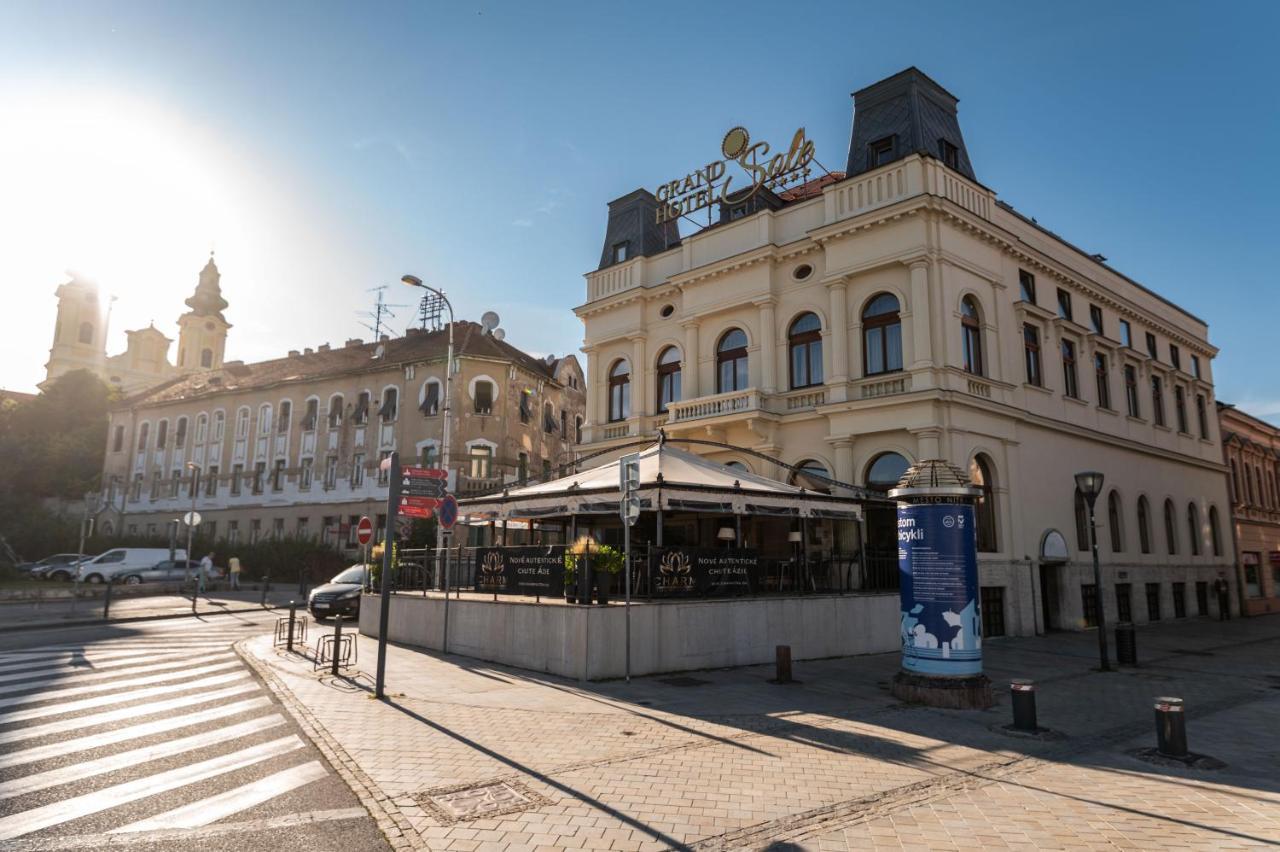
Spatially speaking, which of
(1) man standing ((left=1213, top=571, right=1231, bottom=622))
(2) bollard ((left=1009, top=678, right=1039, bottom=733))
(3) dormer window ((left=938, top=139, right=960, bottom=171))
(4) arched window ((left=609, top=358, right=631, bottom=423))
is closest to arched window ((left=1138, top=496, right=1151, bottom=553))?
(1) man standing ((left=1213, top=571, right=1231, bottom=622))

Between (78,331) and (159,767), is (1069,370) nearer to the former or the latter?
(159,767)

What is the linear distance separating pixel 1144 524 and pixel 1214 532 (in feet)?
24.3

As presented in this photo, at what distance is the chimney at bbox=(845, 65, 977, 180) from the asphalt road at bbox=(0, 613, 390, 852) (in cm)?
2081

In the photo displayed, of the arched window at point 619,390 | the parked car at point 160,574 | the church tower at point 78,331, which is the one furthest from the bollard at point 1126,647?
the church tower at point 78,331

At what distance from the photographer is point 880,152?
2298 cm

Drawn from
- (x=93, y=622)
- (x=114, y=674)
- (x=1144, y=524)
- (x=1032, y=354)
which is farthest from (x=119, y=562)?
(x=1144, y=524)

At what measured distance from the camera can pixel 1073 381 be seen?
1014 inches

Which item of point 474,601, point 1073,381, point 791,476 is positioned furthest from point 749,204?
point 474,601

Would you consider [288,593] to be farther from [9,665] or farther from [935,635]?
[935,635]

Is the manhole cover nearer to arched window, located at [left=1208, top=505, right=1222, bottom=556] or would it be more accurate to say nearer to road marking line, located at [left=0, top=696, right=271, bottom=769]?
road marking line, located at [left=0, top=696, right=271, bottom=769]

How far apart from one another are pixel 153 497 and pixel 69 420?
13613 millimetres

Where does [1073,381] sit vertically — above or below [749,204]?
below

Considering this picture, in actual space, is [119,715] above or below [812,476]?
below

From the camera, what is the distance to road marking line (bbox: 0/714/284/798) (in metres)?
6.78
